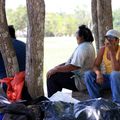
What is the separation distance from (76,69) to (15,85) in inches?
43.7

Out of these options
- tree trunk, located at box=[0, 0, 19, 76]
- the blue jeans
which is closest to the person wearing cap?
the blue jeans

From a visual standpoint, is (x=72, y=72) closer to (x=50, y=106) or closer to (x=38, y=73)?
(x=38, y=73)

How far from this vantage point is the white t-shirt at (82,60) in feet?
17.0

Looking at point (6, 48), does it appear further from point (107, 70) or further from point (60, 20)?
point (60, 20)

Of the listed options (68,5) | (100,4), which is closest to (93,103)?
(100,4)

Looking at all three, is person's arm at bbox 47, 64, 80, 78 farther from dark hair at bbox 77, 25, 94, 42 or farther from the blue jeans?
dark hair at bbox 77, 25, 94, 42

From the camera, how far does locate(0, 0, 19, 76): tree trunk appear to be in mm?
4504

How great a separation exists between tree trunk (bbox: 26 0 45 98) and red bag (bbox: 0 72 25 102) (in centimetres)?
10

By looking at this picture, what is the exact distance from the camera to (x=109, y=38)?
16.1ft

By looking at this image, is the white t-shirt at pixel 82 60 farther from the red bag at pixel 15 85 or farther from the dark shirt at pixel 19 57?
the red bag at pixel 15 85

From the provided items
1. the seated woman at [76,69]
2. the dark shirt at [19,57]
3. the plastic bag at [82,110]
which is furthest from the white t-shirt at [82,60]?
the plastic bag at [82,110]

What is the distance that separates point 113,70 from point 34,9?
1.38 m

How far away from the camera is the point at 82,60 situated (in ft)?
17.0

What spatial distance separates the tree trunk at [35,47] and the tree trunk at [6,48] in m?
0.33
